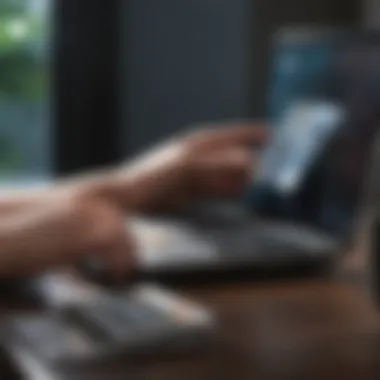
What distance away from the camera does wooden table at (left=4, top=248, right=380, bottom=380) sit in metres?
1.01

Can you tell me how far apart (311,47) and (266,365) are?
616 mm

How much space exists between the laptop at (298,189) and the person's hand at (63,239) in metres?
0.03

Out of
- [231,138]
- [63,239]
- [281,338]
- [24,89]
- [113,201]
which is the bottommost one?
[281,338]

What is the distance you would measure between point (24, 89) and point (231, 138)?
73 centimetres

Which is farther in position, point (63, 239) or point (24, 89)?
point (24, 89)

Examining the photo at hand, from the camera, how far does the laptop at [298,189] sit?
140 cm

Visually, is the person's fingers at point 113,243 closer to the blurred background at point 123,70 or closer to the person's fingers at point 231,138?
the person's fingers at point 231,138

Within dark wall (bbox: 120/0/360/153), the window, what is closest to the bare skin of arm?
dark wall (bbox: 120/0/360/153)

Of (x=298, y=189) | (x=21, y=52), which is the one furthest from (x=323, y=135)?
(x=21, y=52)

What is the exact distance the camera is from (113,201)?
155cm

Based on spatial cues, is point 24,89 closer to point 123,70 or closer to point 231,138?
point 123,70

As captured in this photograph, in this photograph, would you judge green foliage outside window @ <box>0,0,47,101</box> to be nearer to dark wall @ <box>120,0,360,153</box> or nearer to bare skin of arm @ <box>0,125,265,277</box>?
dark wall @ <box>120,0,360,153</box>

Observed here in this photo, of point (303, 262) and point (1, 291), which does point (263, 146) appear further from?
point (1, 291)

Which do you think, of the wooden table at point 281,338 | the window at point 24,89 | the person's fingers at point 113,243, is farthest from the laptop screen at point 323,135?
the window at point 24,89
